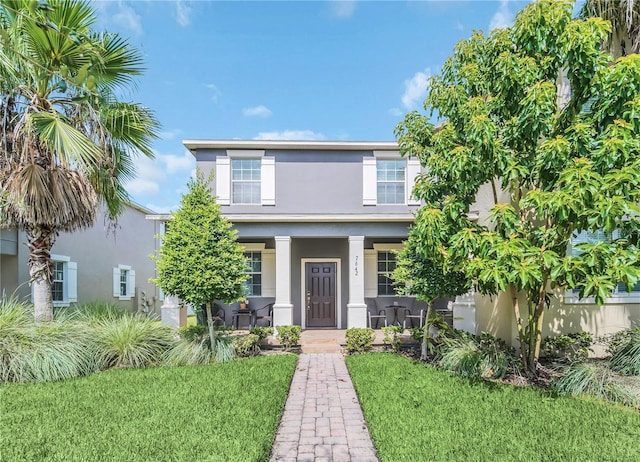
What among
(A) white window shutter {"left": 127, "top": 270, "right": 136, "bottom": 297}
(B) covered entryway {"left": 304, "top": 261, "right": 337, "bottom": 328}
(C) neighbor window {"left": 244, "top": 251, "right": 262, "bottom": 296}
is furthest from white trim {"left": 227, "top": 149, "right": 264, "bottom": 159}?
(A) white window shutter {"left": 127, "top": 270, "right": 136, "bottom": 297}

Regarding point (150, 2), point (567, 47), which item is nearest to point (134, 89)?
point (150, 2)

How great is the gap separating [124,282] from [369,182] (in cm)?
1206

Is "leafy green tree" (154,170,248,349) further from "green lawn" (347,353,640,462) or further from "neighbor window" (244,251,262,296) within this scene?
"neighbor window" (244,251,262,296)

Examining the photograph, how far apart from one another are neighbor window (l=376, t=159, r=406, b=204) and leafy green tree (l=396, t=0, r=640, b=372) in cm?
519

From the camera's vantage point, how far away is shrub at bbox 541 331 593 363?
749 cm

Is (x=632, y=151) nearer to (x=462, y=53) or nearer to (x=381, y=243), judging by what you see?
(x=462, y=53)

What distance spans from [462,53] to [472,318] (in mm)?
5931

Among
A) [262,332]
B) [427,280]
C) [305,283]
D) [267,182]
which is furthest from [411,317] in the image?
[267,182]

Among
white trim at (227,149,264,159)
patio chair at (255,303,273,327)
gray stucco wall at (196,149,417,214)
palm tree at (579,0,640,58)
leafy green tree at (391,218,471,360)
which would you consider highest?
palm tree at (579,0,640,58)

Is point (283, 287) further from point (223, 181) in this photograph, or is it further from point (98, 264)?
point (98, 264)

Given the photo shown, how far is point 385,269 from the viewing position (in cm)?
1345

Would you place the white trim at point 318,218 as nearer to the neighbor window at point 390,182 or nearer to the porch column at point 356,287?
the porch column at point 356,287

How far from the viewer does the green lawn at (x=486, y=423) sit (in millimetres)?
3797

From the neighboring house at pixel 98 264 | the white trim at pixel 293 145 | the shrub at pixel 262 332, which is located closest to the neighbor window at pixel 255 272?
the neighboring house at pixel 98 264
